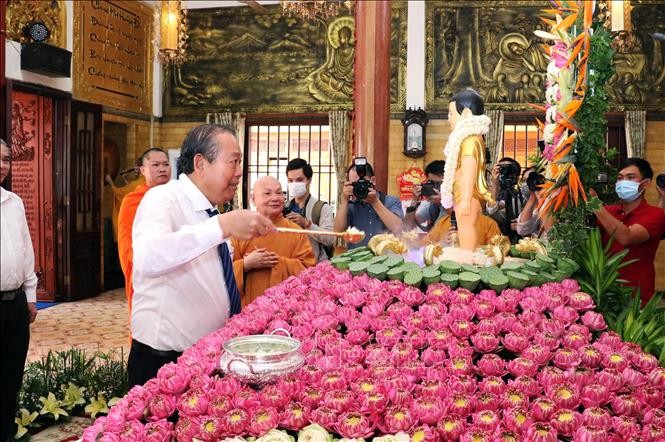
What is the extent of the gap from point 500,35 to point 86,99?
6011mm

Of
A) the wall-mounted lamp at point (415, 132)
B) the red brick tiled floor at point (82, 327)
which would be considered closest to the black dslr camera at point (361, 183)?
the red brick tiled floor at point (82, 327)

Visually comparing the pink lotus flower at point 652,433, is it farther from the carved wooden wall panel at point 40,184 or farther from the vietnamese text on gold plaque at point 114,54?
the vietnamese text on gold plaque at point 114,54

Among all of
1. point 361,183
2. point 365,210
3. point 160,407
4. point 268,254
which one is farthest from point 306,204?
point 160,407

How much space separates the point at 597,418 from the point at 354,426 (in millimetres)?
524

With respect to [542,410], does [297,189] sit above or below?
above

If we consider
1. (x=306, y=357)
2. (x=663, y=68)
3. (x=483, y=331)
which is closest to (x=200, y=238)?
(x=306, y=357)

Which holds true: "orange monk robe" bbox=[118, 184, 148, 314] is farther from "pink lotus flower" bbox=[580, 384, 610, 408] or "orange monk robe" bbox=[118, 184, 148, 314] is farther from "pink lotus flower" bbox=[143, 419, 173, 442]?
"pink lotus flower" bbox=[580, 384, 610, 408]

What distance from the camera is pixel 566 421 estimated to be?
1.35m

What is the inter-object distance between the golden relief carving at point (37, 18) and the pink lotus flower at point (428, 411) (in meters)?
7.15

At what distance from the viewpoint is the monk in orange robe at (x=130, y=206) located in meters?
3.57

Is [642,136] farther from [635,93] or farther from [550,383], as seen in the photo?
[550,383]

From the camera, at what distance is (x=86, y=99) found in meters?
8.69

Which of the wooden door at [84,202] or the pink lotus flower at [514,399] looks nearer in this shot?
the pink lotus flower at [514,399]

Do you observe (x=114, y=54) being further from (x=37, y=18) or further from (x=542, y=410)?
(x=542, y=410)
